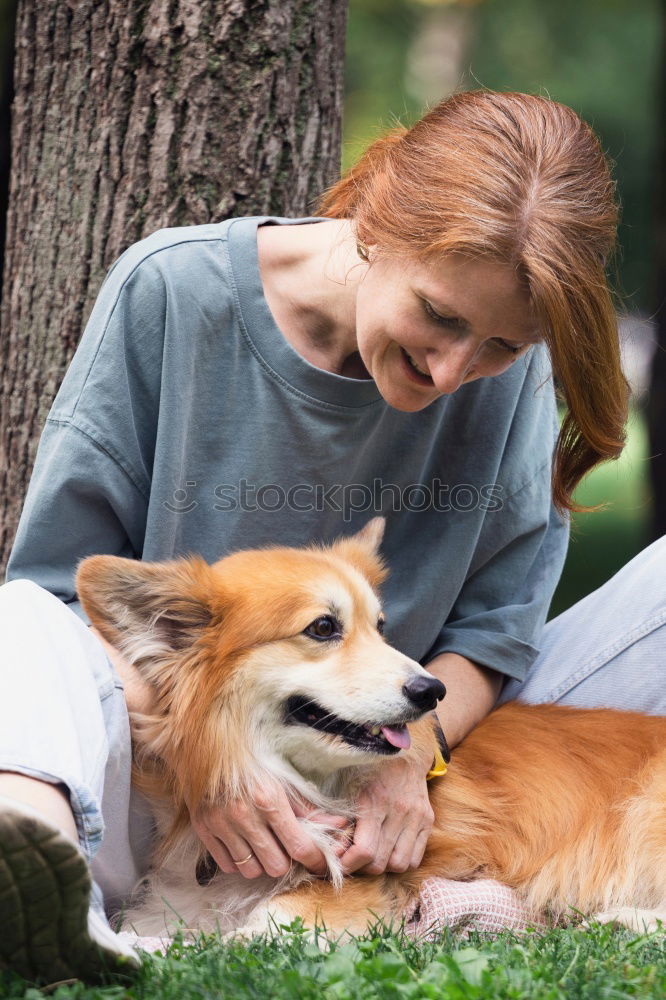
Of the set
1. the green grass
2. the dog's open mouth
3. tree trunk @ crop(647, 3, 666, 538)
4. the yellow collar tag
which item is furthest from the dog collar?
tree trunk @ crop(647, 3, 666, 538)

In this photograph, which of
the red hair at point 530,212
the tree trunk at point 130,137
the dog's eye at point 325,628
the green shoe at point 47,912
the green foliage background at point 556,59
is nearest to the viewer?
the green shoe at point 47,912

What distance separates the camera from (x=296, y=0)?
10.4 feet

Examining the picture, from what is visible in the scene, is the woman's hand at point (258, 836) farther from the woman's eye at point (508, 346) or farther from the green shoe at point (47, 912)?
the woman's eye at point (508, 346)

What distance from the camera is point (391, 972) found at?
5.27 ft

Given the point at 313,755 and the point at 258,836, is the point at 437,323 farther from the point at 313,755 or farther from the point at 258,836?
the point at 258,836

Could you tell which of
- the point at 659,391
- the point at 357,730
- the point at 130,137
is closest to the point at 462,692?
the point at 357,730

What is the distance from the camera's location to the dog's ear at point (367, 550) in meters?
2.59

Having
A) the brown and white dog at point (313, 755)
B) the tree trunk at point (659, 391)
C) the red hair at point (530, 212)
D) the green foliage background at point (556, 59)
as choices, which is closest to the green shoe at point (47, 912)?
the brown and white dog at point (313, 755)

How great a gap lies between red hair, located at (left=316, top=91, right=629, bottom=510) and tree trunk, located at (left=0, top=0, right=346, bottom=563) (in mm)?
881

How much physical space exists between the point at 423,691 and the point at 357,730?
19 centimetres

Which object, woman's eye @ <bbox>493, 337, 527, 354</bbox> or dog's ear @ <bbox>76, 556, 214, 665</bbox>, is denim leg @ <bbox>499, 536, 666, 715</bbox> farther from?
dog's ear @ <bbox>76, 556, 214, 665</bbox>

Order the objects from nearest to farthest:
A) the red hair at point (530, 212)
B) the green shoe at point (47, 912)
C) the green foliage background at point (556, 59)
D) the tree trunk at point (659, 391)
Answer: the green shoe at point (47, 912) < the red hair at point (530, 212) < the tree trunk at point (659, 391) < the green foliage background at point (556, 59)

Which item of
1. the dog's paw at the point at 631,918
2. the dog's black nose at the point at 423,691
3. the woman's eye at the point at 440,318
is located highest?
the woman's eye at the point at 440,318

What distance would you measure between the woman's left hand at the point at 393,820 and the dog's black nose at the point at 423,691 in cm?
25
